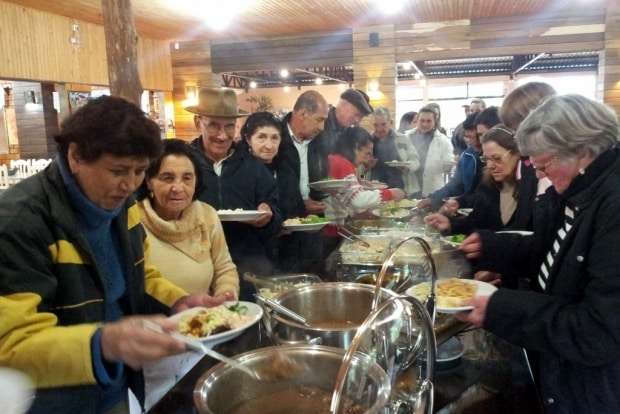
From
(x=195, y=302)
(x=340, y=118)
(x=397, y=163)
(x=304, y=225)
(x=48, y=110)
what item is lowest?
(x=195, y=302)

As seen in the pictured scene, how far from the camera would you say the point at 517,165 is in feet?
9.59

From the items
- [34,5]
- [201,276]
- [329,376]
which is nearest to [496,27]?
[34,5]

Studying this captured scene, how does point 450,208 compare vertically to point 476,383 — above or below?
above

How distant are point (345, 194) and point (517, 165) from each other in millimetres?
1137

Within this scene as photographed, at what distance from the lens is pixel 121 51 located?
4395 mm

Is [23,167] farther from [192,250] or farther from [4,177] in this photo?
[192,250]

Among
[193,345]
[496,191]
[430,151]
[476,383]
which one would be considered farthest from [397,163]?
[193,345]

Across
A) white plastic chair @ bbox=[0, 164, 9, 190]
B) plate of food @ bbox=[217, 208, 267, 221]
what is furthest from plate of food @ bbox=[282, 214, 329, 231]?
white plastic chair @ bbox=[0, 164, 9, 190]

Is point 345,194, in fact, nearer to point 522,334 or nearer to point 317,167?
point 317,167

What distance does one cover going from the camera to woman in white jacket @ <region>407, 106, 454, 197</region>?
6.06 m

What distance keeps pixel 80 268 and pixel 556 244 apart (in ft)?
4.79

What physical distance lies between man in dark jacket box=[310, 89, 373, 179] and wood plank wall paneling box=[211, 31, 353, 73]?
5.69 meters

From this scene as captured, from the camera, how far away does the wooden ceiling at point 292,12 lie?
24.7 ft

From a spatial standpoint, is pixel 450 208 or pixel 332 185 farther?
pixel 450 208
